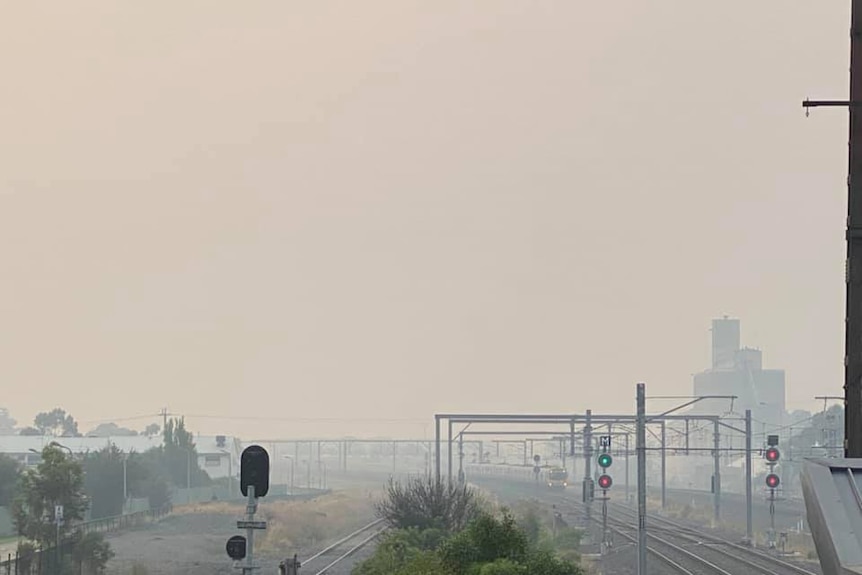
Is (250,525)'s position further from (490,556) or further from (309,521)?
(309,521)

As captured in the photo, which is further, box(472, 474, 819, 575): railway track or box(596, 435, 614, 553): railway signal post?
box(472, 474, 819, 575): railway track

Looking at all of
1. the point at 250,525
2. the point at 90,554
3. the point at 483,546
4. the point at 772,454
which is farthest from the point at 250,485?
the point at 772,454

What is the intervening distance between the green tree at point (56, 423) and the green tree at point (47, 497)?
12672cm

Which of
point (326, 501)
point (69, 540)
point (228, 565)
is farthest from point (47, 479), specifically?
point (326, 501)

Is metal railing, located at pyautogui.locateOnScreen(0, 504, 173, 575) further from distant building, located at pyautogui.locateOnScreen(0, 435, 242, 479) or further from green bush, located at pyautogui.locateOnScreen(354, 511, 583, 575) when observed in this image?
distant building, located at pyautogui.locateOnScreen(0, 435, 242, 479)

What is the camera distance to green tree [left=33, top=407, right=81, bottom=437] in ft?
618

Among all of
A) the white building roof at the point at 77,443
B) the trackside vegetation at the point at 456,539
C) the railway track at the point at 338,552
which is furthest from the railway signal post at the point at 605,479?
the white building roof at the point at 77,443

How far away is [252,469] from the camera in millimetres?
28203

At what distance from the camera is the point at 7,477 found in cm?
8588

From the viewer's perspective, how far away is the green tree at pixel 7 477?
83169 millimetres

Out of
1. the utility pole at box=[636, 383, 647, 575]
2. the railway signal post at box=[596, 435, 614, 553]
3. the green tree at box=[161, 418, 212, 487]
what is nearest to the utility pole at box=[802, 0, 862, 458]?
the utility pole at box=[636, 383, 647, 575]

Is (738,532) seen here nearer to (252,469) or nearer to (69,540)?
(69,540)

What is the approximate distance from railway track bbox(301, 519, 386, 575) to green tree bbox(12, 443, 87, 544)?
10170mm

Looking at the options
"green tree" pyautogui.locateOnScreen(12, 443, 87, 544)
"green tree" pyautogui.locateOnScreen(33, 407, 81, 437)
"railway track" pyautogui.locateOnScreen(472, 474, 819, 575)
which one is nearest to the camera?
"railway track" pyautogui.locateOnScreen(472, 474, 819, 575)
